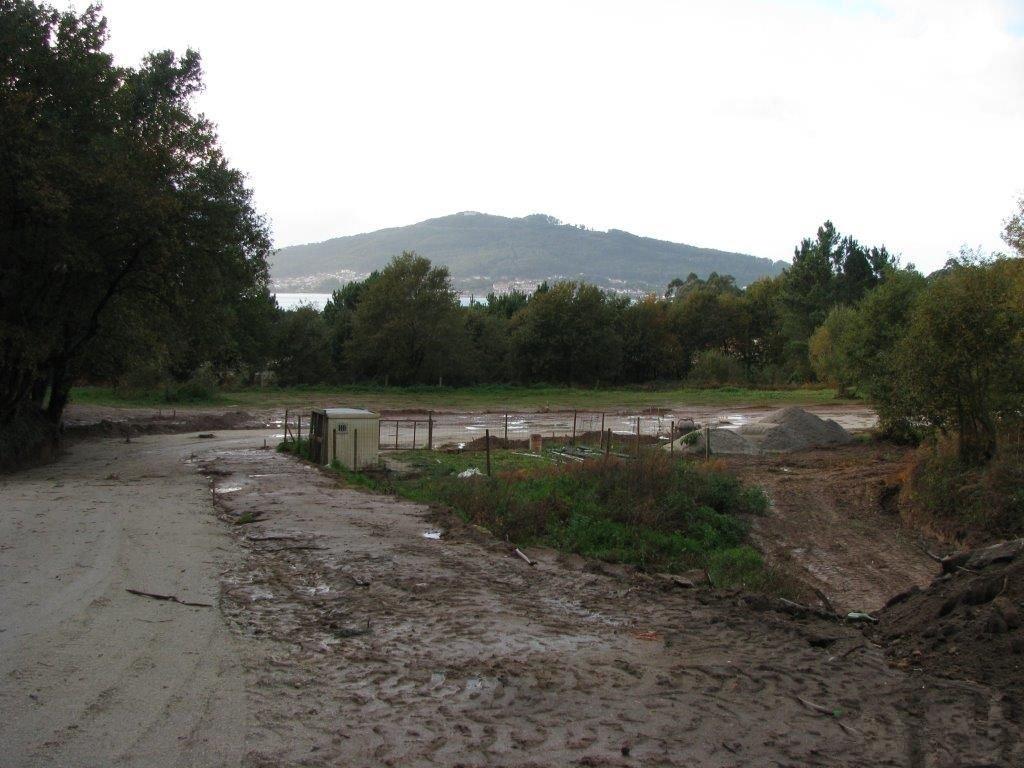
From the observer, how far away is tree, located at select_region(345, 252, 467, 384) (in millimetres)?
73250

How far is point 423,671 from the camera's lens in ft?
21.5

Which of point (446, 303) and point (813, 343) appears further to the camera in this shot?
point (446, 303)

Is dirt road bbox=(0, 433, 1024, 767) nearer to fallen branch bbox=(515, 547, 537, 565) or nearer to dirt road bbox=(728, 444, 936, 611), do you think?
fallen branch bbox=(515, 547, 537, 565)

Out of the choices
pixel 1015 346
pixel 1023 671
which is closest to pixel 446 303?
pixel 1015 346

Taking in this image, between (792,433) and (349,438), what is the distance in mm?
19613

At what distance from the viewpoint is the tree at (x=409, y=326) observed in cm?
7325

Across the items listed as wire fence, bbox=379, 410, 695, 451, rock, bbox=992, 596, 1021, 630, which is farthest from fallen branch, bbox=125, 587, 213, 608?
wire fence, bbox=379, 410, 695, 451

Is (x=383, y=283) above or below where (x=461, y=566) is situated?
above

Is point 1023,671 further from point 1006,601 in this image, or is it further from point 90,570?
point 90,570

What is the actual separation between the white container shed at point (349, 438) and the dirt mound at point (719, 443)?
11.9 meters

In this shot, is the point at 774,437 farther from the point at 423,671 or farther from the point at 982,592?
the point at 423,671

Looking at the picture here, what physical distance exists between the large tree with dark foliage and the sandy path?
34.3 feet

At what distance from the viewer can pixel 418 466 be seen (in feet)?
79.2

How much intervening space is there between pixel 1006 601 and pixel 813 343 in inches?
2538
